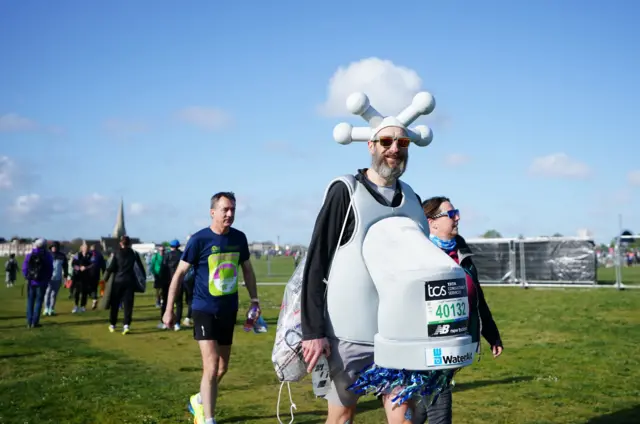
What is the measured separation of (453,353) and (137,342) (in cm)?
1004

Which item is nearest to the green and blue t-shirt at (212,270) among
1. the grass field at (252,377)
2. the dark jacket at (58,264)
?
the grass field at (252,377)

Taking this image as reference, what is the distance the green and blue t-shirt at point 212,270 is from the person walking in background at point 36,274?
365 inches

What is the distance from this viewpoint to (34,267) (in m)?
13.4

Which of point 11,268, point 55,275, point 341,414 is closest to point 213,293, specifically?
point 341,414

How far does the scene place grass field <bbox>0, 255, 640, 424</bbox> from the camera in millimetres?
6207

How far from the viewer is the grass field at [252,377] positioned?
6.21 metres

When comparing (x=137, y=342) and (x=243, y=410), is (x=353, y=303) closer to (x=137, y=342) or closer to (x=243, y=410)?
(x=243, y=410)

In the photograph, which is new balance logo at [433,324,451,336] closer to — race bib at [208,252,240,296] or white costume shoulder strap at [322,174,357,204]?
white costume shoulder strap at [322,174,357,204]

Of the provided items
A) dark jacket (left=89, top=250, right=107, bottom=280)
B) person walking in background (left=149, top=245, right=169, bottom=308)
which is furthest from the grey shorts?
dark jacket (left=89, top=250, right=107, bottom=280)

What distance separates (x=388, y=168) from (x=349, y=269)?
0.60 metres

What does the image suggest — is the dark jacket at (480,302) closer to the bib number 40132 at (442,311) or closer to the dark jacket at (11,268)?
the bib number 40132 at (442,311)

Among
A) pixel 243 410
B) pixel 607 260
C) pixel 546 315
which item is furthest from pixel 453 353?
pixel 607 260

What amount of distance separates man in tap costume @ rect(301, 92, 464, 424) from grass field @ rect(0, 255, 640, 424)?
2898 millimetres

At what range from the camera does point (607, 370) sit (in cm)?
814
